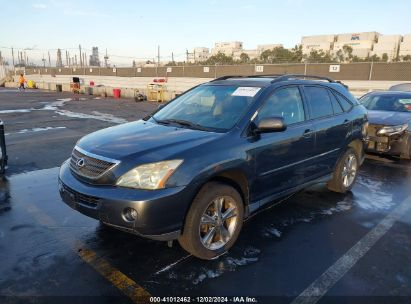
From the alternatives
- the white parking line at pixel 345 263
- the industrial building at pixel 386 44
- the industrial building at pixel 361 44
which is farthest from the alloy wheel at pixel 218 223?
the industrial building at pixel 386 44

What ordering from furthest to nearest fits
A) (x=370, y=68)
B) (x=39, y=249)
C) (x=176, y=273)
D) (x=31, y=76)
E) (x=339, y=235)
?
(x=31, y=76)
(x=370, y=68)
(x=339, y=235)
(x=39, y=249)
(x=176, y=273)

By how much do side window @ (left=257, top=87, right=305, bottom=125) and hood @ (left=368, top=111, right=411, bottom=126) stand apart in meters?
4.05

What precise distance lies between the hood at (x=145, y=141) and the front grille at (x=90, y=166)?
2.8 inches

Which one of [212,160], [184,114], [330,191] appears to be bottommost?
[330,191]

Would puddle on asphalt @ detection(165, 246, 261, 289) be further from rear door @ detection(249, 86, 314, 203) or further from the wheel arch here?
the wheel arch

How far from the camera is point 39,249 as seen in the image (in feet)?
11.7

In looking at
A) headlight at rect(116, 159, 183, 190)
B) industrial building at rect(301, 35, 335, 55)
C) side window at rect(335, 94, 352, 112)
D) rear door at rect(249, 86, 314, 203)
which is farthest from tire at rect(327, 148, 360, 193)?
industrial building at rect(301, 35, 335, 55)

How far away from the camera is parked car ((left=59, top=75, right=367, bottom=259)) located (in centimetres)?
304

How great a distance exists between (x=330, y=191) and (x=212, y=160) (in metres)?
3.13

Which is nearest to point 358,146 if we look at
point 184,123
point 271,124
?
point 271,124

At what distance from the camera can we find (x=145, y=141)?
137 inches

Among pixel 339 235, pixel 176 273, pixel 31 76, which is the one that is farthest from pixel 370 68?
pixel 31 76

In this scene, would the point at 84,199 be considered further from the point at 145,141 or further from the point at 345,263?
the point at 345,263

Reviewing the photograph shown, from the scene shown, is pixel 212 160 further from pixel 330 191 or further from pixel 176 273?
pixel 330 191
